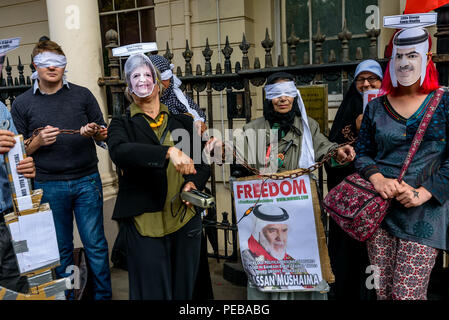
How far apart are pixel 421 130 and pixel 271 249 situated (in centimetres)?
122

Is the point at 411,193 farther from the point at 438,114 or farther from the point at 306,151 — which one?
the point at 306,151

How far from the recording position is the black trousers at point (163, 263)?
249 centimetres

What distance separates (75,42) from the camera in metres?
4.67

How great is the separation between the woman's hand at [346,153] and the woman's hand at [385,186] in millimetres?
303

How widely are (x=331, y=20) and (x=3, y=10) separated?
7.64 metres

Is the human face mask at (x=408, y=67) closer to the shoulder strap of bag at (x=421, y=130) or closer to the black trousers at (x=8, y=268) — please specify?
the shoulder strap of bag at (x=421, y=130)

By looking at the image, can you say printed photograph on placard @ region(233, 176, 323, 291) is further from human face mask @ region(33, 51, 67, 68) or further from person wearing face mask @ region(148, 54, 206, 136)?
human face mask @ region(33, 51, 67, 68)

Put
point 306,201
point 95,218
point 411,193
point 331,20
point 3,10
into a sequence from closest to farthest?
1. point 411,193
2. point 306,201
3. point 95,218
4. point 331,20
5. point 3,10

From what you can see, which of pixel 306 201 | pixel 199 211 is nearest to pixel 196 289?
pixel 199 211

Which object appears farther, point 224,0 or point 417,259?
point 224,0

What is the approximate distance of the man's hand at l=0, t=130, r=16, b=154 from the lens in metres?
2.46

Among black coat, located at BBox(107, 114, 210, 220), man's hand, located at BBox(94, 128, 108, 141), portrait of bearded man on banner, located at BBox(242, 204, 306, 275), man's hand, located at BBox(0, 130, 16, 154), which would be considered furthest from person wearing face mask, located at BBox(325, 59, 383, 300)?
man's hand, located at BBox(0, 130, 16, 154)

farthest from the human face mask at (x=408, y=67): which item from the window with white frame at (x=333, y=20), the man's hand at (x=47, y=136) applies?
the window with white frame at (x=333, y=20)
